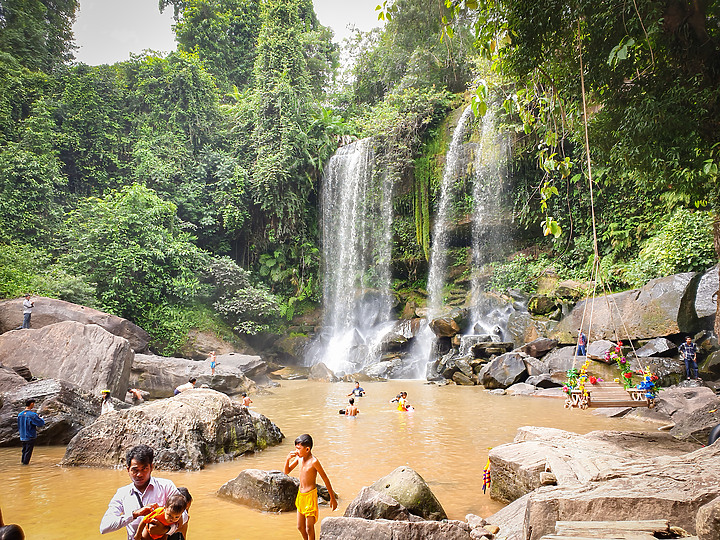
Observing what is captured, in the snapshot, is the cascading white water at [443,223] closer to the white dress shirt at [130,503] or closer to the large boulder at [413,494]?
the large boulder at [413,494]

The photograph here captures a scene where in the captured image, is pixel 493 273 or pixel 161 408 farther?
pixel 493 273

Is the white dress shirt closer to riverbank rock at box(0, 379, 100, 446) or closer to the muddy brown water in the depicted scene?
the muddy brown water

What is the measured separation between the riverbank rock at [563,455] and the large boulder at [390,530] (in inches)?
40.3

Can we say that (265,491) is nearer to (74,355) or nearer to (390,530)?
(390,530)

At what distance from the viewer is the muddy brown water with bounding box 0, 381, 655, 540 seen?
4.86 metres

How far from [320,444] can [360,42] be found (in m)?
27.5

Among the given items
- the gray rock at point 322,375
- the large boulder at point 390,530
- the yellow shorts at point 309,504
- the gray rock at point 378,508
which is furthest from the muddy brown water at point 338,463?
the gray rock at point 322,375

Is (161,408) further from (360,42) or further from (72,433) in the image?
(360,42)

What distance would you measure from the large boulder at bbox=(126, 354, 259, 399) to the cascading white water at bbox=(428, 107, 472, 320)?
10.7 meters

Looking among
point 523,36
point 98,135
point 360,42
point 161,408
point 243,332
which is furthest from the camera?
point 360,42

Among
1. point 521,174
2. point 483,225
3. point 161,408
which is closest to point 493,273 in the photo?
point 483,225

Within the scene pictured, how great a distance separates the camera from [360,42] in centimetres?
2936

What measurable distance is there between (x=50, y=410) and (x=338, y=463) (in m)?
5.86

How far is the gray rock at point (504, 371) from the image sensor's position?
561 inches
